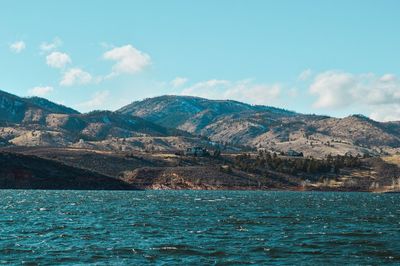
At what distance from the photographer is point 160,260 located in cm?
5253

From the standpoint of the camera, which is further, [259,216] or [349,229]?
[259,216]

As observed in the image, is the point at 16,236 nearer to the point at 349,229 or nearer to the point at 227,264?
the point at 227,264

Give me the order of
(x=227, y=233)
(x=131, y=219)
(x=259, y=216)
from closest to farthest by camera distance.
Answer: (x=227, y=233)
(x=131, y=219)
(x=259, y=216)

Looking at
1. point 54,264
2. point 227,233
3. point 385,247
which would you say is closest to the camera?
point 54,264

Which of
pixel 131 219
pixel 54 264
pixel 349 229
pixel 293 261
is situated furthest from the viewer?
pixel 131 219

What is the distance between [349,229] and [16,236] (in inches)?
1695

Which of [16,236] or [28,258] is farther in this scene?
[16,236]

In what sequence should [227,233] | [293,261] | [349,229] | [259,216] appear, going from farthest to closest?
[259,216]
[349,229]
[227,233]
[293,261]

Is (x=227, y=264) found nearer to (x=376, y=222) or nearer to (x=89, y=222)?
(x=89, y=222)

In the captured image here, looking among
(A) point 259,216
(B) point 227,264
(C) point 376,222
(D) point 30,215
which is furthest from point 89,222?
(C) point 376,222

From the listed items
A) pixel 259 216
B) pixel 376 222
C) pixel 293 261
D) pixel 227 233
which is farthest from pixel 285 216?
pixel 293 261

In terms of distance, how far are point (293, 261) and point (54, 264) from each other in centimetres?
2056

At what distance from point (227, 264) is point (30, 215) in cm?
5315

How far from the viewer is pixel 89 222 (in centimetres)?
8469
